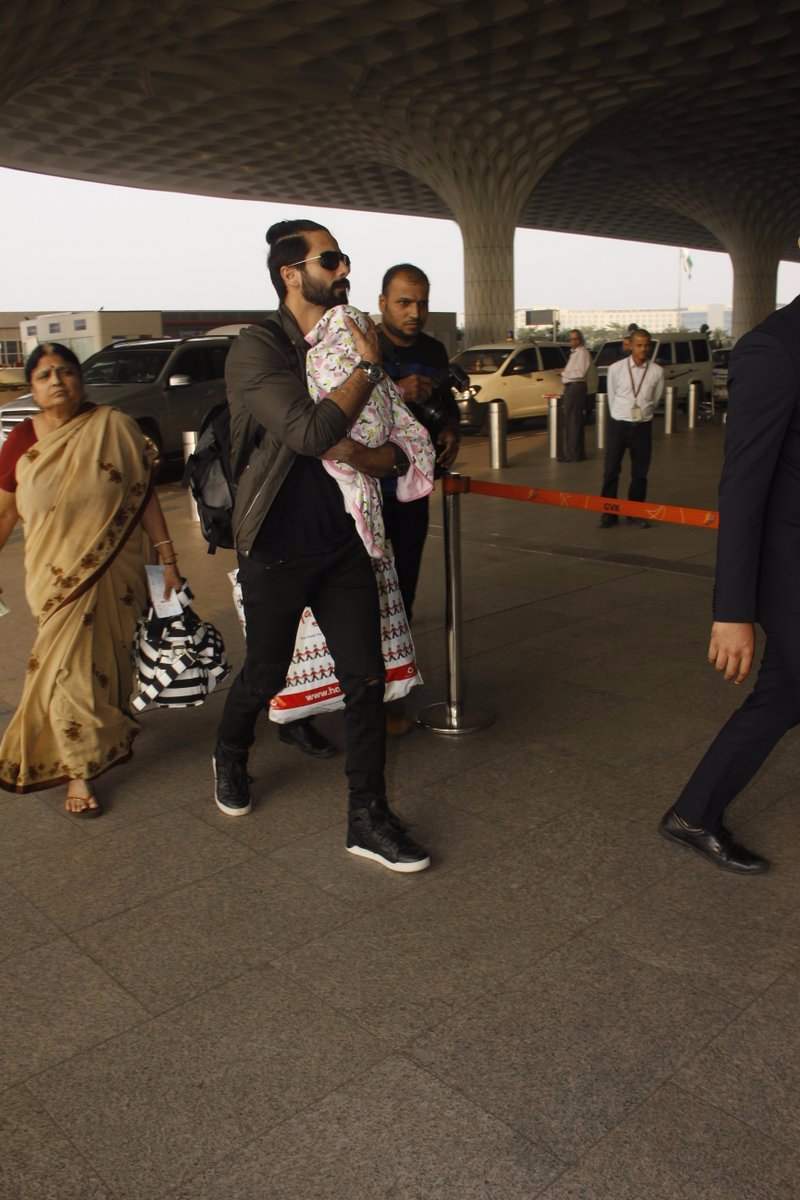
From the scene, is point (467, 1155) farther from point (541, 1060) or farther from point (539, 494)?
point (539, 494)

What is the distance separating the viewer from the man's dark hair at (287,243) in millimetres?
3012

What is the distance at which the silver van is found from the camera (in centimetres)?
1404

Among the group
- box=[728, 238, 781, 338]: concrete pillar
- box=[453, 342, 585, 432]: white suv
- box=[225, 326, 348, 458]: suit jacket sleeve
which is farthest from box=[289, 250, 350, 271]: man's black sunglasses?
box=[728, 238, 781, 338]: concrete pillar

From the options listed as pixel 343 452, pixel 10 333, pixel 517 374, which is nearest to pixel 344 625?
pixel 343 452

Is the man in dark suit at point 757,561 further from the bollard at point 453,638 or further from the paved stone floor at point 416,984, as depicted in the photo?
the bollard at point 453,638

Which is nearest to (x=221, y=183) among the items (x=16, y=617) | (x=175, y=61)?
Result: (x=175, y=61)

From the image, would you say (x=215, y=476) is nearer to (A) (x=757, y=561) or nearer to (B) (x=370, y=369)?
(B) (x=370, y=369)

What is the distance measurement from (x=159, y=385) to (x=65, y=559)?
36.7 feet

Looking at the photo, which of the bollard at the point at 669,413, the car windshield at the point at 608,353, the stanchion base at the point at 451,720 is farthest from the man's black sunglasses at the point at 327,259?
the car windshield at the point at 608,353

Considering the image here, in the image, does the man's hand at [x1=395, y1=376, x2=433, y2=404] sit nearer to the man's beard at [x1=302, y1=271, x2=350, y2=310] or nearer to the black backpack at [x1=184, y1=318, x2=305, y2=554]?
the black backpack at [x1=184, y1=318, x2=305, y2=554]

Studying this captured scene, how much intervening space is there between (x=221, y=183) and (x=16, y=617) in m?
39.4

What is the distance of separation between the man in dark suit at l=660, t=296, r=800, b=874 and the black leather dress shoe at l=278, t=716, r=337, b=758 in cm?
158

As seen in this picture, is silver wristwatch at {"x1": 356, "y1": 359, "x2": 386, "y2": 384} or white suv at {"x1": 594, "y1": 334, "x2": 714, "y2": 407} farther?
white suv at {"x1": 594, "y1": 334, "x2": 714, "y2": 407}

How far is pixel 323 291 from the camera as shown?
3045 millimetres
